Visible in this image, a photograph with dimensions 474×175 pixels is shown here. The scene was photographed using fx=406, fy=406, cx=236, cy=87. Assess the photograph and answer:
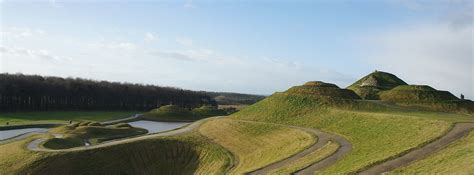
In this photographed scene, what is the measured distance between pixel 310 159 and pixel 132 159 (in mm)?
20311

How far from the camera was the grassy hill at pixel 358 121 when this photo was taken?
25.9m

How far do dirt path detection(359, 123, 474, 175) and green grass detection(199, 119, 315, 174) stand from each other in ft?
30.4

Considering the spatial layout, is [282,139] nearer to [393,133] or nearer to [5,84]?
[393,133]

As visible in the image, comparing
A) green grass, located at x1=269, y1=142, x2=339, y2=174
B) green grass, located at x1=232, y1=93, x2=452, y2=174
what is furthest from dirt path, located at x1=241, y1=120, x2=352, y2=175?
green grass, located at x1=232, y1=93, x2=452, y2=174

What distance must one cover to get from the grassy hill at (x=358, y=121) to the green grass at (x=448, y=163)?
6.99 ft

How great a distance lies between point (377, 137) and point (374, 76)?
4323 cm

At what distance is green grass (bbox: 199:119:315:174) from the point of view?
33.1 metres

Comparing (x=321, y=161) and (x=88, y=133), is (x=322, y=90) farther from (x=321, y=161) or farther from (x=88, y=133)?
(x=88, y=133)

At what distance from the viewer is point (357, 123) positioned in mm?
38125

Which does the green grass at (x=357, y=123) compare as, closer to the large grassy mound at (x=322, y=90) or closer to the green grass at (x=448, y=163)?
Result: the green grass at (x=448, y=163)

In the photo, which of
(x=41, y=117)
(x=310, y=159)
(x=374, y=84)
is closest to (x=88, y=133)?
(x=310, y=159)

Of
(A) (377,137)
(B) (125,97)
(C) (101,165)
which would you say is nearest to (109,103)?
(B) (125,97)

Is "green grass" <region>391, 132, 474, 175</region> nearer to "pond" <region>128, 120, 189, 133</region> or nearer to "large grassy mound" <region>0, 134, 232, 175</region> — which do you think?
"large grassy mound" <region>0, 134, 232, 175</region>

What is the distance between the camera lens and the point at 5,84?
9906 centimetres
